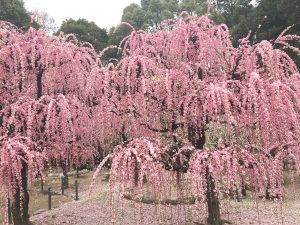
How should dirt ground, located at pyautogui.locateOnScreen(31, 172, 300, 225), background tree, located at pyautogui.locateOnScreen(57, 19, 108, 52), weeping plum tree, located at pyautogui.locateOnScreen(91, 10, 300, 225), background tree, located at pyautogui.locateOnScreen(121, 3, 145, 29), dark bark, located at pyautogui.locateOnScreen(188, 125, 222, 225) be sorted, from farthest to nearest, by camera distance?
background tree, located at pyautogui.locateOnScreen(121, 3, 145, 29) < background tree, located at pyautogui.locateOnScreen(57, 19, 108, 52) < dirt ground, located at pyautogui.locateOnScreen(31, 172, 300, 225) < dark bark, located at pyautogui.locateOnScreen(188, 125, 222, 225) < weeping plum tree, located at pyautogui.locateOnScreen(91, 10, 300, 225)

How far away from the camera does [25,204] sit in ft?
26.6

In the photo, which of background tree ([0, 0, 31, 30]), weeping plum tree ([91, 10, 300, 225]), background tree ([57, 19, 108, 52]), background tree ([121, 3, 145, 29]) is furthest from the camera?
background tree ([121, 3, 145, 29])

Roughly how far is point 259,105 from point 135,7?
40.6 meters

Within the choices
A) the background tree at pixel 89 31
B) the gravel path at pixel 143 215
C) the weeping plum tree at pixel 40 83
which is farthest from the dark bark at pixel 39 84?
the background tree at pixel 89 31

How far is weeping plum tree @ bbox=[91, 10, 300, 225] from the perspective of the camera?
4.52 metres

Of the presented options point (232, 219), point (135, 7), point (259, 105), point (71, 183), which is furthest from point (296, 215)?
point (135, 7)

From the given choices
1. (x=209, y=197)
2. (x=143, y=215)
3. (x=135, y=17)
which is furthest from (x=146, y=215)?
(x=135, y=17)

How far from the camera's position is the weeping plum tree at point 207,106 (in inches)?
178

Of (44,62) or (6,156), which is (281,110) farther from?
(44,62)

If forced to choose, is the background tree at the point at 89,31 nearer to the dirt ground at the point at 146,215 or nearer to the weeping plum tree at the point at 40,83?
the dirt ground at the point at 146,215

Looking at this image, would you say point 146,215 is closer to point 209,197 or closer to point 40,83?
point 209,197

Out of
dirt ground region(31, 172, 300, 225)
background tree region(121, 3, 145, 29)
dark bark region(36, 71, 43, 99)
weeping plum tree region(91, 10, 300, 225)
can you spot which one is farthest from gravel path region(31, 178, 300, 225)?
background tree region(121, 3, 145, 29)

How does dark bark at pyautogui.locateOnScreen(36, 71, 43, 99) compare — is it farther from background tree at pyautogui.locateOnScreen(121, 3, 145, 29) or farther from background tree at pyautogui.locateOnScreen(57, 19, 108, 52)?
background tree at pyautogui.locateOnScreen(121, 3, 145, 29)

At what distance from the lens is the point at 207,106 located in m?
4.84
